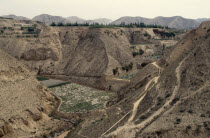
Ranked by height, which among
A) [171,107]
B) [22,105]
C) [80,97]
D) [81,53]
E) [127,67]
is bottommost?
[80,97]

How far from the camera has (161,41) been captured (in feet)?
276

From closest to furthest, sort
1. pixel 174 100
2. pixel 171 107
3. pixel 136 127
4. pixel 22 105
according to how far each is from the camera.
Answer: pixel 136 127, pixel 171 107, pixel 174 100, pixel 22 105

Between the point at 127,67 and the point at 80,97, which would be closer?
the point at 80,97

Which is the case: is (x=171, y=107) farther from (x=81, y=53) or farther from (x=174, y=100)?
(x=81, y=53)

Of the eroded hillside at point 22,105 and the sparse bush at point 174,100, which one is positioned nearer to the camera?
the sparse bush at point 174,100

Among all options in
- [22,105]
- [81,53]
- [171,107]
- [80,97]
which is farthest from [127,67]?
[171,107]

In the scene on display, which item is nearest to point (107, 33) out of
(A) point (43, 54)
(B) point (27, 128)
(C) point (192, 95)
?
(A) point (43, 54)

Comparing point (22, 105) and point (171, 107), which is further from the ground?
point (171, 107)

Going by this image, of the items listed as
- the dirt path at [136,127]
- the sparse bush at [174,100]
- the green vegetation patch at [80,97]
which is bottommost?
the green vegetation patch at [80,97]

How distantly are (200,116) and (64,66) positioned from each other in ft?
166

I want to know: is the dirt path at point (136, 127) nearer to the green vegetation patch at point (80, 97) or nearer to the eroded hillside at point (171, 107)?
the eroded hillside at point (171, 107)

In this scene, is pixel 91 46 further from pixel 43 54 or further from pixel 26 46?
pixel 26 46

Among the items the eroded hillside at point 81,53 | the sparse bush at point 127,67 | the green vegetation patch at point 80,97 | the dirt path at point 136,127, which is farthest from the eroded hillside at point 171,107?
the eroded hillside at point 81,53

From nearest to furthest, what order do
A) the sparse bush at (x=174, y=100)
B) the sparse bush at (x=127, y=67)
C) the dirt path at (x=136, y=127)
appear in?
the dirt path at (x=136, y=127), the sparse bush at (x=174, y=100), the sparse bush at (x=127, y=67)
